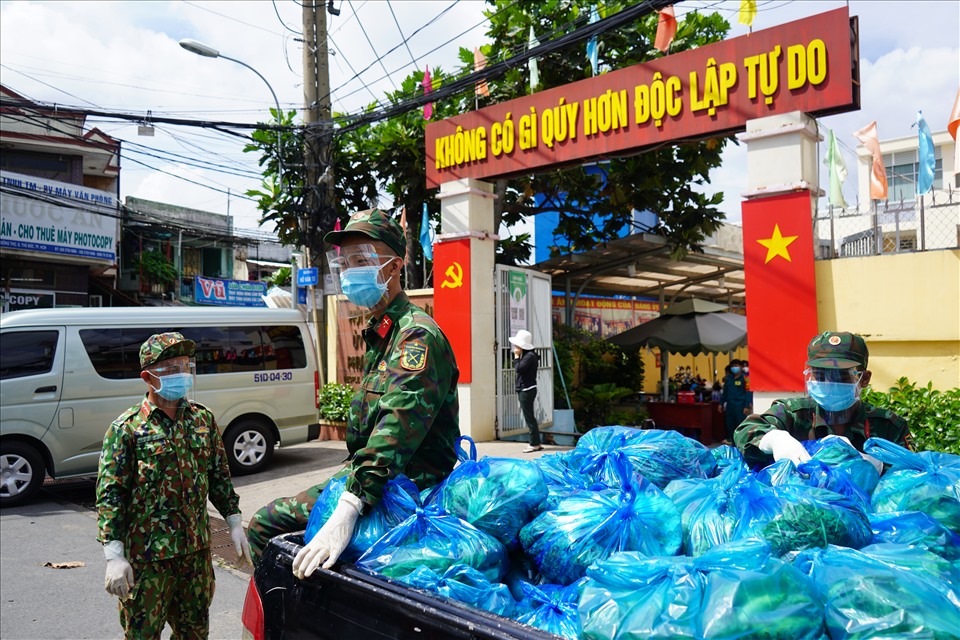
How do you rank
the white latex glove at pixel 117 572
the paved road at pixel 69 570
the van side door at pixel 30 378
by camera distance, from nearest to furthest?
the white latex glove at pixel 117 572, the paved road at pixel 69 570, the van side door at pixel 30 378

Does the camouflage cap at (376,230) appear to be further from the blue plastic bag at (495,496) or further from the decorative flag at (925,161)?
the decorative flag at (925,161)

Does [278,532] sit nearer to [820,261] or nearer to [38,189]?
[820,261]

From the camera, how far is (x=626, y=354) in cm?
1295

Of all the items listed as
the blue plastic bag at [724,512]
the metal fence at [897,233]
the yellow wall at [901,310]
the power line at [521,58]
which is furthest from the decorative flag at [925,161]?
the blue plastic bag at [724,512]

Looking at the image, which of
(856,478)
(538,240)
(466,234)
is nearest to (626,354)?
(466,234)

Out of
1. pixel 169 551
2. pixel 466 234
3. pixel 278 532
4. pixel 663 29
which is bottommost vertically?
pixel 169 551

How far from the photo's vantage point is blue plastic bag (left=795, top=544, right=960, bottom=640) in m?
1.23

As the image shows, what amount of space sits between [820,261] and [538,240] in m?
11.8

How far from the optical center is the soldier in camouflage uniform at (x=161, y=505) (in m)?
2.73

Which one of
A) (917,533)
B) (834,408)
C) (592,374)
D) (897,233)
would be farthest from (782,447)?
(592,374)

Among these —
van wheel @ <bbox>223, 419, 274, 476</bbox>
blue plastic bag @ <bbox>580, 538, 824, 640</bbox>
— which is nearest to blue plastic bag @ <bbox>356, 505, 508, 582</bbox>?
blue plastic bag @ <bbox>580, 538, 824, 640</bbox>

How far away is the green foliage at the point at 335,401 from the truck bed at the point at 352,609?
30.1ft

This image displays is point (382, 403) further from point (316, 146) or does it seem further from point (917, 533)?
point (316, 146)

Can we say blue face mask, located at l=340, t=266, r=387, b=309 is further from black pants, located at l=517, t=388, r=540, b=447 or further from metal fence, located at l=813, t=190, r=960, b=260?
Answer: black pants, located at l=517, t=388, r=540, b=447
